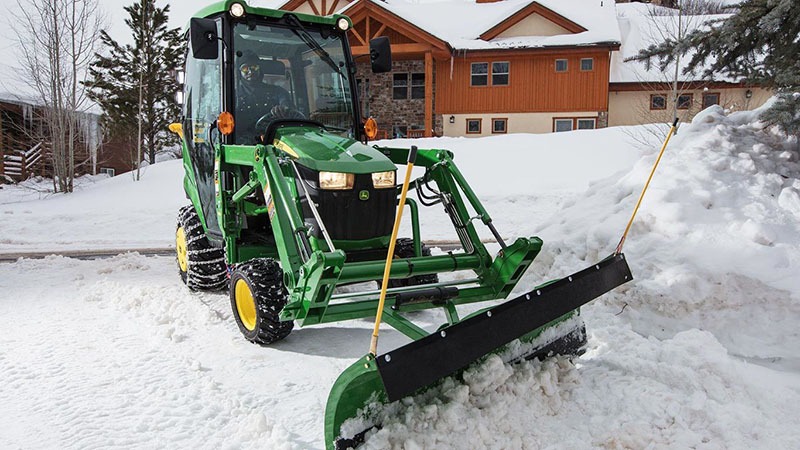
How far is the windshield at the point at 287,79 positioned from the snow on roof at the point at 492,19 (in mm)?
18400

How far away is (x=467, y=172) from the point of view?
53.2 ft

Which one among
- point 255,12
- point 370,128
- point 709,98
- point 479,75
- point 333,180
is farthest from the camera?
point 479,75

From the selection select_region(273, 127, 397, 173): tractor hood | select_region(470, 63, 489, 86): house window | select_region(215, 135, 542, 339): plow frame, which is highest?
select_region(470, 63, 489, 86): house window

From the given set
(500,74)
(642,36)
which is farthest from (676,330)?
(642,36)

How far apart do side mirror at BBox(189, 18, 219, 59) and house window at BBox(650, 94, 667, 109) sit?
22575 mm

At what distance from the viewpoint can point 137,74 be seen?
26.2 meters

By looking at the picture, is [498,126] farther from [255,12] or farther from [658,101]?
[255,12]

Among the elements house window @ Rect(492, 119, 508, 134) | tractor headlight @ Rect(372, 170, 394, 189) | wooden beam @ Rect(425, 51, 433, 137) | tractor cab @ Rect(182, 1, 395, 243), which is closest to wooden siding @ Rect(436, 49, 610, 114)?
house window @ Rect(492, 119, 508, 134)

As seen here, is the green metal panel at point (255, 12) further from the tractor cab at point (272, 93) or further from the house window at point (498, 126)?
the house window at point (498, 126)

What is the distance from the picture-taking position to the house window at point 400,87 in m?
25.4

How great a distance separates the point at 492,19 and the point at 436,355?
2510cm

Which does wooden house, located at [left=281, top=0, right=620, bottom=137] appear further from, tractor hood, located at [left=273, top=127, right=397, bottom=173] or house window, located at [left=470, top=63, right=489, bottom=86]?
tractor hood, located at [left=273, top=127, right=397, bottom=173]

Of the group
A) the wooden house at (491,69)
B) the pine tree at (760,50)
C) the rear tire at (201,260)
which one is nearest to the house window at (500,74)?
the wooden house at (491,69)

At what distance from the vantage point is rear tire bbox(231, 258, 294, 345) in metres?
4.35
